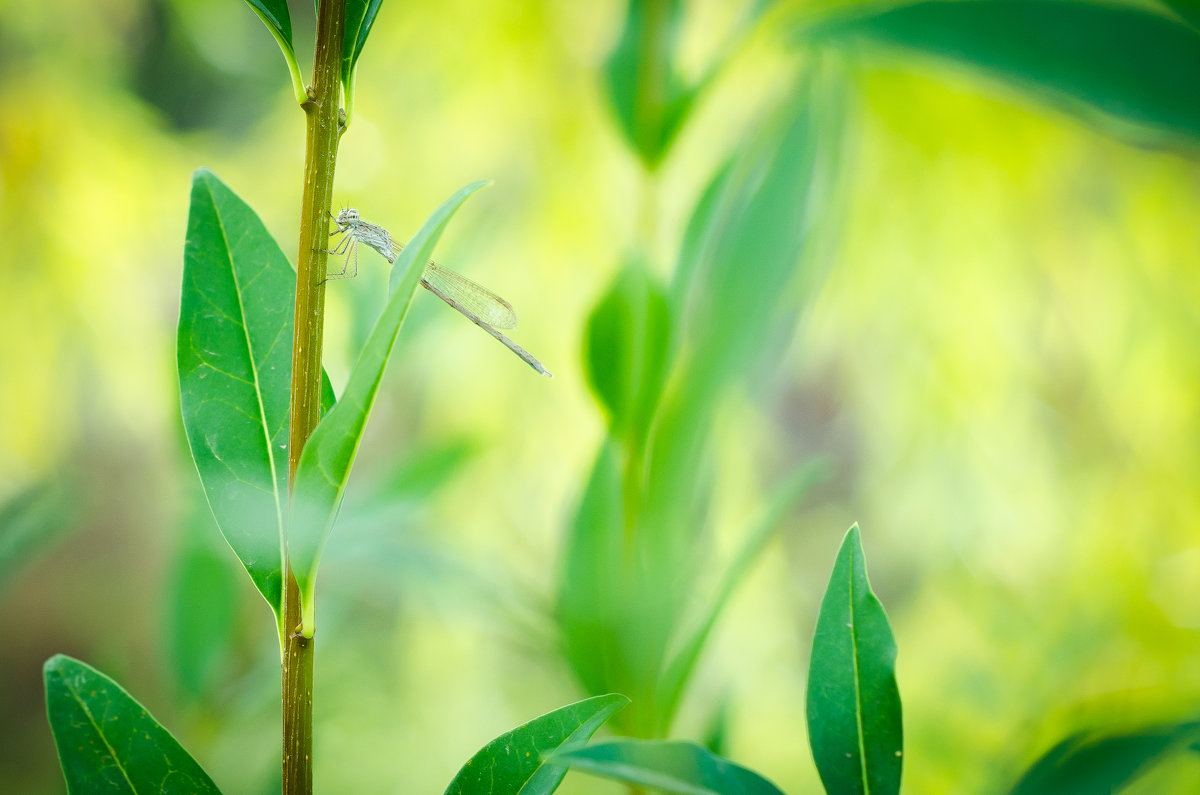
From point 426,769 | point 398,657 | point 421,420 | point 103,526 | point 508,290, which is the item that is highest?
point 508,290

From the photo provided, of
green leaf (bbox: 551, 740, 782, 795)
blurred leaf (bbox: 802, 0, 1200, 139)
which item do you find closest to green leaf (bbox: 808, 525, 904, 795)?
green leaf (bbox: 551, 740, 782, 795)

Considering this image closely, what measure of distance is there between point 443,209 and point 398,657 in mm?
1122

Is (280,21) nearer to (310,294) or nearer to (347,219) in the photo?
(310,294)

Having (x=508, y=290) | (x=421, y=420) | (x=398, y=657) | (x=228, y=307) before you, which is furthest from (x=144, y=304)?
(x=228, y=307)

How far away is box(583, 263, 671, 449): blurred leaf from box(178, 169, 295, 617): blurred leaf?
0.16 meters

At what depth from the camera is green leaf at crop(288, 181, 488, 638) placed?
6.2 inches

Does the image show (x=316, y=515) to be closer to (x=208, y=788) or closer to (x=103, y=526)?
(x=208, y=788)

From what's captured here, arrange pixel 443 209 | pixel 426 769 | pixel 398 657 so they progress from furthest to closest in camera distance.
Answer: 1. pixel 398 657
2. pixel 426 769
3. pixel 443 209

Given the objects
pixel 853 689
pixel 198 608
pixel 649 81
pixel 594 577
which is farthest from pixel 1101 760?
pixel 198 608

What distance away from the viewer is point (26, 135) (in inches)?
40.5

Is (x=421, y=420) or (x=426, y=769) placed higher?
(x=421, y=420)

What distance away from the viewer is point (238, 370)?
208mm

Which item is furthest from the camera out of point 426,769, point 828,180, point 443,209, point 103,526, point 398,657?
point 103,526

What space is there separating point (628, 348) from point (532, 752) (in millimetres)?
188
